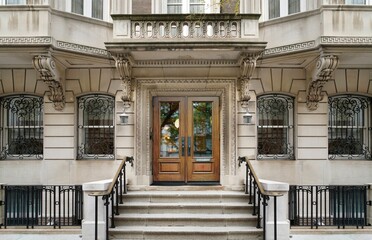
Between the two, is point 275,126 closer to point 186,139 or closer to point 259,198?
point 186,139

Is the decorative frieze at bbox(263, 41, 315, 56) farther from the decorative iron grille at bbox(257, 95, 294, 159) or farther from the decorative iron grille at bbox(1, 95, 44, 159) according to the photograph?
the decorative iron grille at bbox(1, 95, 44, 159)

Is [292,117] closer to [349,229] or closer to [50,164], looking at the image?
[349,229]

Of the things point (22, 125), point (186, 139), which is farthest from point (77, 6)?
point (186, 139)

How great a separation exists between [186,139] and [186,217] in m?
3.09

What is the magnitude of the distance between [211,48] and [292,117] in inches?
142

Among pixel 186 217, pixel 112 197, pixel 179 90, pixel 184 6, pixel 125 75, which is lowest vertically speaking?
pixel 186 217

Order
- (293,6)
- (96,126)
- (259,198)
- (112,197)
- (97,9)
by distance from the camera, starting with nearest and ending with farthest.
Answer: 1. (259,198)
2. (112,197)
3. (293,6)
4. (97,9)
5. (96,126)

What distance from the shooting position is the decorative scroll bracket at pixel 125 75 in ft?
28.9

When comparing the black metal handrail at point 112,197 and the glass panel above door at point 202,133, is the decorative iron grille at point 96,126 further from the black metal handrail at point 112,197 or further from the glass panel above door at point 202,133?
the glass panel above door at point 202,133

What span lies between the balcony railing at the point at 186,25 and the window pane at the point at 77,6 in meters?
1.61

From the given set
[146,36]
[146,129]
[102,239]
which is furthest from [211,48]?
[102,239]

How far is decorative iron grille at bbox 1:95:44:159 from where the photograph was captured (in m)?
10.1

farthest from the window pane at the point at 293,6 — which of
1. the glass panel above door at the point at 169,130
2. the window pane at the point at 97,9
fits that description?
the window pane at the point at 97,9

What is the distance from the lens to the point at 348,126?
10055mm
